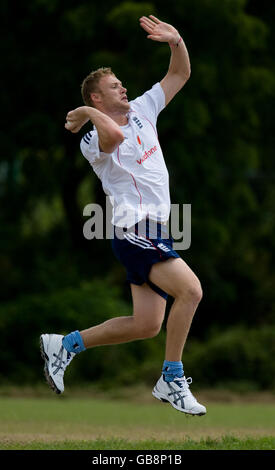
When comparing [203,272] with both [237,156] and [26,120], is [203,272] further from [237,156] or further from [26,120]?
[26,120]

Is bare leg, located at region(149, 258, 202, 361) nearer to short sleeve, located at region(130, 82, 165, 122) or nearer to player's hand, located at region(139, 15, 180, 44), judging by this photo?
short sleeve, located at region(130, 82, 165, 122)

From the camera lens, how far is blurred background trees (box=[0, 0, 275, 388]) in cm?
1742

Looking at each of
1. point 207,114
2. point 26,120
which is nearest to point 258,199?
point 207,114

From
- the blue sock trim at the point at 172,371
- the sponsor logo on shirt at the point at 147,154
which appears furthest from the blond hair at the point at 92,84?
the blue sock trim at the point at 172,371

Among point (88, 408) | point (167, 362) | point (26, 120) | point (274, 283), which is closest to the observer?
point (167, 362)

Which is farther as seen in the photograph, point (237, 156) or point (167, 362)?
point (237, 156)

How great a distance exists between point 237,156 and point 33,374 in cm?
667

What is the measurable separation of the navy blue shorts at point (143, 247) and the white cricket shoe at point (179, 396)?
2.60 feet

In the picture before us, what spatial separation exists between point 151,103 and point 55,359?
2.31m

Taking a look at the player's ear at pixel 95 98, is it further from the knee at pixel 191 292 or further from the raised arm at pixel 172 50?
the knee at pixel 191 292

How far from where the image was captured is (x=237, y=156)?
1948 cm

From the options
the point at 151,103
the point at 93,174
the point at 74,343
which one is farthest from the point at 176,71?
the point at 93,174
